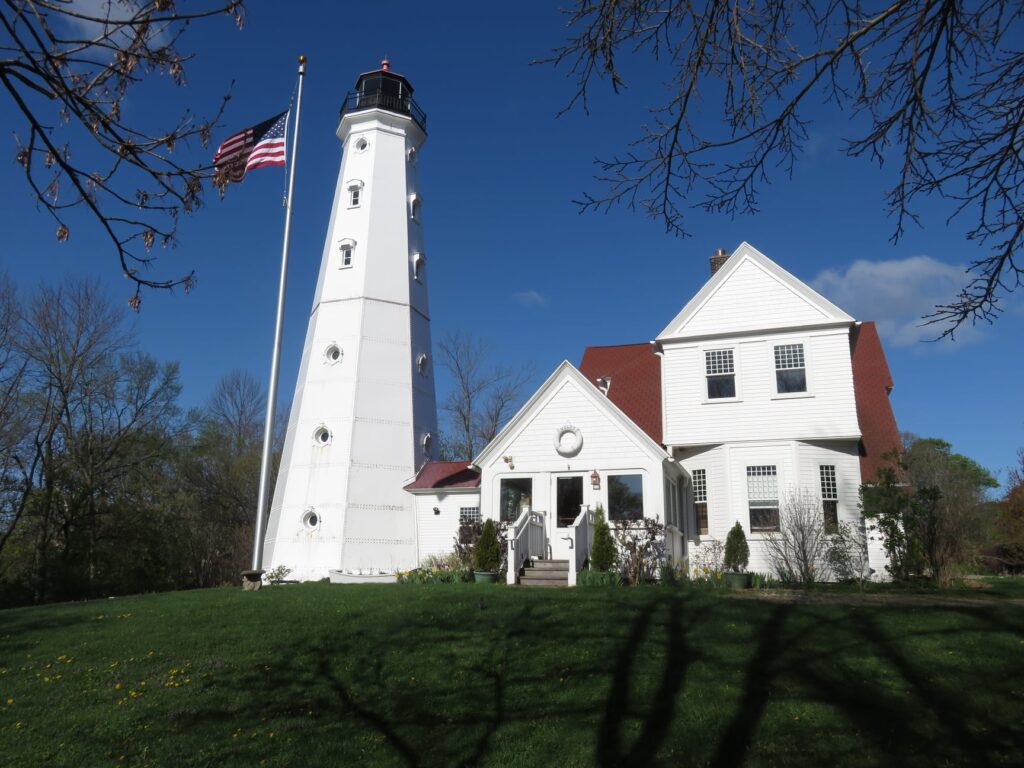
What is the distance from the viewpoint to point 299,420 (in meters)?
24.9

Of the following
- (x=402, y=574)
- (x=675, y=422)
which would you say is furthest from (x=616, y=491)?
(x=402, y=574)

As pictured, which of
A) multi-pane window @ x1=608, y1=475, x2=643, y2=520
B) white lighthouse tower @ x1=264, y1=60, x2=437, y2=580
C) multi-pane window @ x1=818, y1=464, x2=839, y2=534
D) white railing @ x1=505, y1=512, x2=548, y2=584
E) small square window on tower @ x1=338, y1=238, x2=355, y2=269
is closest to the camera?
white railing @ x1=505, y1=512, x2=548, y2=584

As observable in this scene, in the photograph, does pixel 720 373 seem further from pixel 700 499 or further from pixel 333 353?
pixel 333 353

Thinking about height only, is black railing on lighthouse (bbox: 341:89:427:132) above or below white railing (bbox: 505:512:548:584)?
above

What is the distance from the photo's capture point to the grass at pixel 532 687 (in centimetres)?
740

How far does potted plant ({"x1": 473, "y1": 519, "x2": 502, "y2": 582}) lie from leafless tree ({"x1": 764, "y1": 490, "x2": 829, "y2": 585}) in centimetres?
670

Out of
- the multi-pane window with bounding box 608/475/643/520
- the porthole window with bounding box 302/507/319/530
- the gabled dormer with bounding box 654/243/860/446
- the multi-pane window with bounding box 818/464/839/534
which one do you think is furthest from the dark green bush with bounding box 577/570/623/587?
the porthole window with bounding box 302/507/319/530

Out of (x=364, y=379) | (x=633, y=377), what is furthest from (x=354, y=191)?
(x=633, y=377)

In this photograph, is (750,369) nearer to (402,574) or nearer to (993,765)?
(402,574)

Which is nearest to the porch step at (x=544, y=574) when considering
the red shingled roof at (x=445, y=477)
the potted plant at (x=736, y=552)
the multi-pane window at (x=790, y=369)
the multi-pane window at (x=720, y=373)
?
the potted plant at (x=736, y=552)

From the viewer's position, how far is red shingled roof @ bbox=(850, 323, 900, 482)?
20.6 metres

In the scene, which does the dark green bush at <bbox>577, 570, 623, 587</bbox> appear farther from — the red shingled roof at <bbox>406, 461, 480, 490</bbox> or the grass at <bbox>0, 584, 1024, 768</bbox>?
the red shingled roof at <bbox>406, 461, 480, 490</bbox>

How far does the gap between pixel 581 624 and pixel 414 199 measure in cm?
2056

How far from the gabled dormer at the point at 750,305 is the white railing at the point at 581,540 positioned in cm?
564
